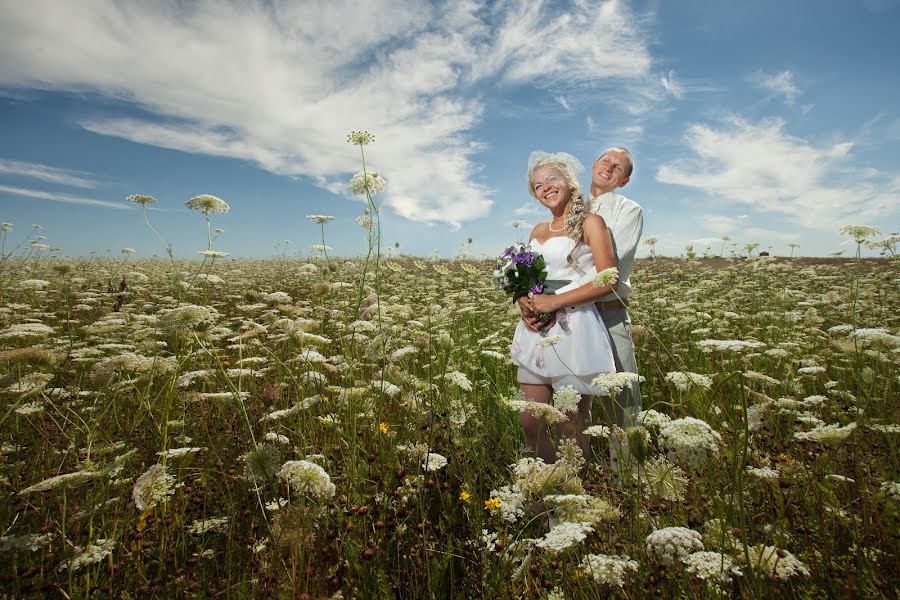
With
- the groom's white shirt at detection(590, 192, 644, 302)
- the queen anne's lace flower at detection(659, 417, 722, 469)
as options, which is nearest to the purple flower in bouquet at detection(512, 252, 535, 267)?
the groom's white shirt at detection(590, 192, 644, 302)

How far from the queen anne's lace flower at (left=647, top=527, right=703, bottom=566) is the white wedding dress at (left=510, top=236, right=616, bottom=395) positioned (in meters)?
1.31

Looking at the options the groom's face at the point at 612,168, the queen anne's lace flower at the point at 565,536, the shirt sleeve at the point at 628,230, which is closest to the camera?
the queen anne's lace flower at the point at 565,536

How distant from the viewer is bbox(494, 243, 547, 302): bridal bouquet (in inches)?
123

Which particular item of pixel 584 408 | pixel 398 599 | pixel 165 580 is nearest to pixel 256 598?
pixel 165 580

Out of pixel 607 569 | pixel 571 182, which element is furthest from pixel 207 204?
pixel 607 569

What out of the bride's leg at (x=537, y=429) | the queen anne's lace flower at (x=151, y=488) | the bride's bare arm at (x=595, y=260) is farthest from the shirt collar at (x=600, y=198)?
the queen anne's lace flower at (x=151, y=488)

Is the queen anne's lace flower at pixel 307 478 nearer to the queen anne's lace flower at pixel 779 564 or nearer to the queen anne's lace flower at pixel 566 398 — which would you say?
the queen anne's lace flower at pixel 566 398

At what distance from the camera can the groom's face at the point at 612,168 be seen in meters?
3.31

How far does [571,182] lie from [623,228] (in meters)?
0.51

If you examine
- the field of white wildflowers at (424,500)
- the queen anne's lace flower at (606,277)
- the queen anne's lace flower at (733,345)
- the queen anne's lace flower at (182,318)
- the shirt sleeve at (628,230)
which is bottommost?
the field of white wildflowers at (424,500)

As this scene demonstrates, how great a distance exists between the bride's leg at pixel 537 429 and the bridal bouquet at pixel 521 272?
70cm

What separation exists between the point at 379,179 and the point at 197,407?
2778 millimetres

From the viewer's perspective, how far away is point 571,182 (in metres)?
3.18

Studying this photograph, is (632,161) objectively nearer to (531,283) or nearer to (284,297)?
(531,283)
